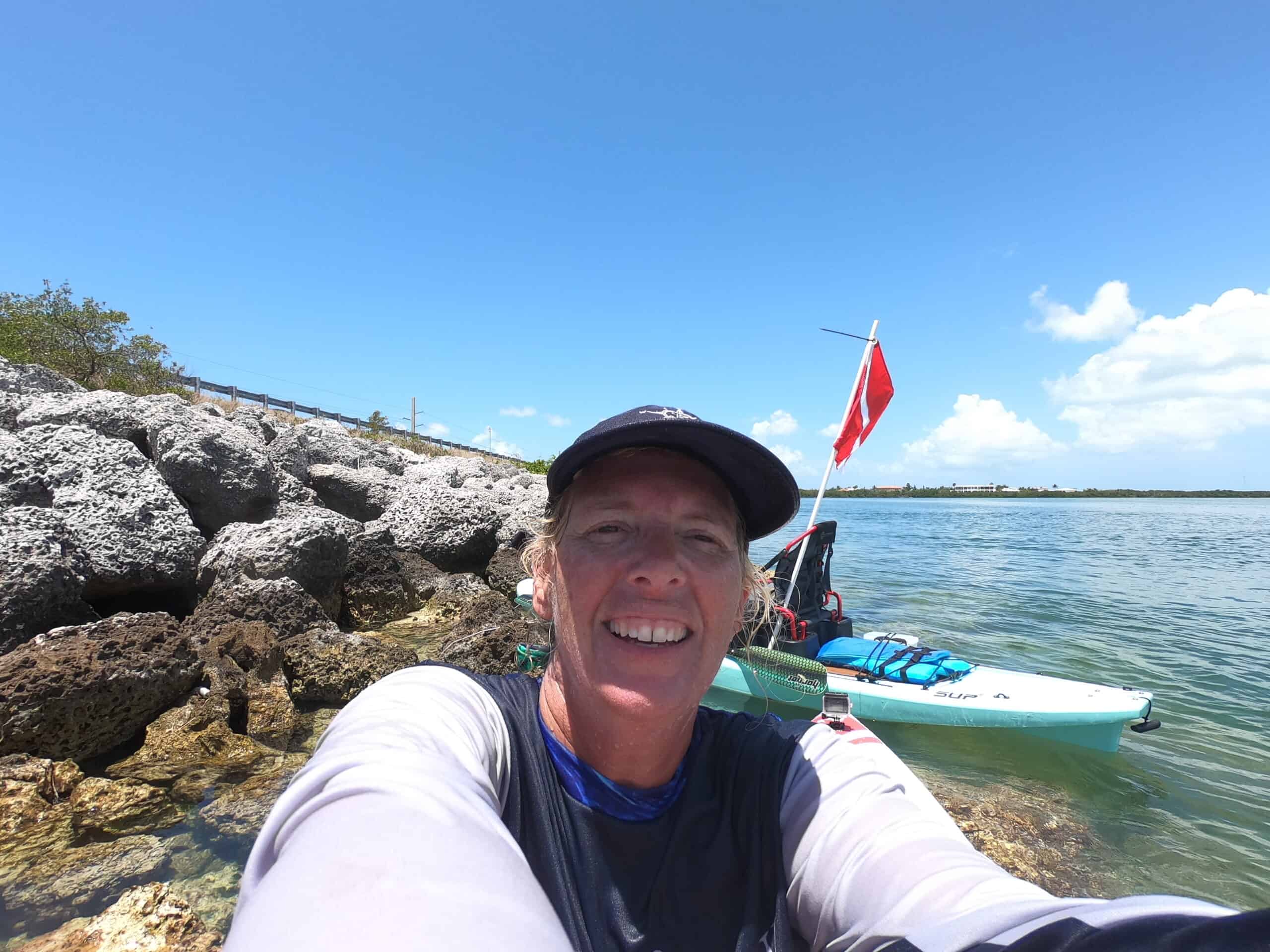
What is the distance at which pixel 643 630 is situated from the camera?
1.57 metres

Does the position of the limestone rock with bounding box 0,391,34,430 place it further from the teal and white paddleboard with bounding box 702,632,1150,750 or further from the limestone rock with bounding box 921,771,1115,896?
the limestone rock with bounding box 921,771,1115,896

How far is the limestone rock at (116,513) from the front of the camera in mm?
5871

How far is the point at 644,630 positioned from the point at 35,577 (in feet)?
18.3

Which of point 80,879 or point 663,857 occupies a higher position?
point 663,857

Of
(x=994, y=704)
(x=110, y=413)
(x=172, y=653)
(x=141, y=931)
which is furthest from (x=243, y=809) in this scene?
(x=110, y=413)

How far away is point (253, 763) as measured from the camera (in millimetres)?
4402

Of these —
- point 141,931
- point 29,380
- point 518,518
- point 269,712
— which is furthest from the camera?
point 518,518

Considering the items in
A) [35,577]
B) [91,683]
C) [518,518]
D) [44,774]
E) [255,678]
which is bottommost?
[44,774]

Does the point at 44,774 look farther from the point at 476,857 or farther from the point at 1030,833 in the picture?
the point at 1030,833

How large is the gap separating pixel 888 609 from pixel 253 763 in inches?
507

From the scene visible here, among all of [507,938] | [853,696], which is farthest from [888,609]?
[507,938]

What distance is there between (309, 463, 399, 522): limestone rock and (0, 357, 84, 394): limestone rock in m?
3.89

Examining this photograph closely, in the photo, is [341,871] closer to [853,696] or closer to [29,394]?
[853,696]

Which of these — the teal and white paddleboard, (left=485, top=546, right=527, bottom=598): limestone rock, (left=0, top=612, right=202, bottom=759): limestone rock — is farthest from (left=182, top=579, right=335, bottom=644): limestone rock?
the teal and white paddleboard
